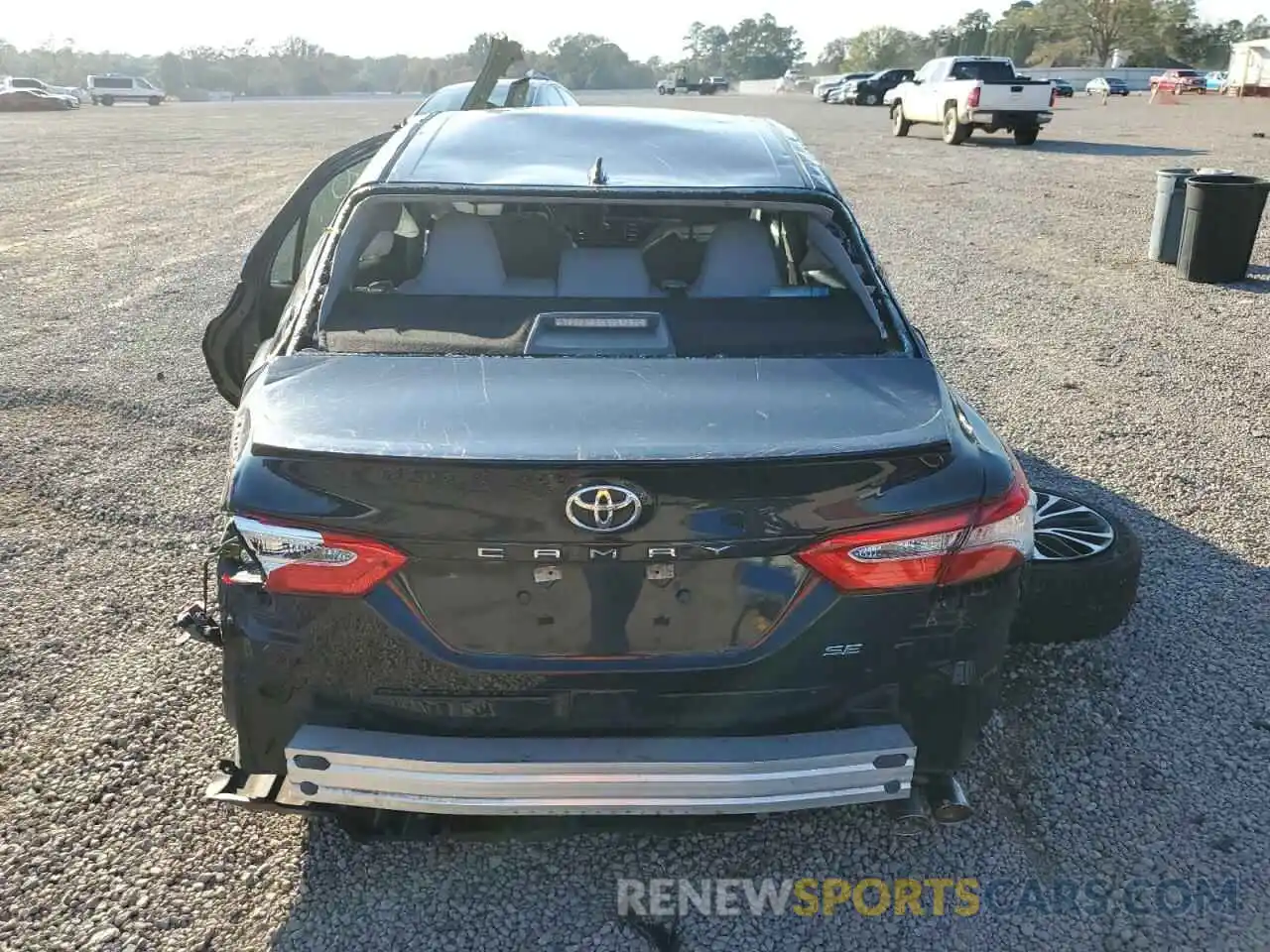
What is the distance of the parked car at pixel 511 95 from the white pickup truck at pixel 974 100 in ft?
40.1

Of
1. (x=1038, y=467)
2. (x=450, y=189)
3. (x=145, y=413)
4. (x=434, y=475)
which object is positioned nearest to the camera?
(x=434, y=475)

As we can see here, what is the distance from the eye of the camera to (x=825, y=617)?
2303 mm

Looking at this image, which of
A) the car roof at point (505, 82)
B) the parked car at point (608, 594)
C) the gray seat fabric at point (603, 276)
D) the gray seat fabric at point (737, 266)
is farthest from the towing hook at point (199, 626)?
the car roof at point (505, 82)

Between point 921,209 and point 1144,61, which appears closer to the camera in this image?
point 921,209

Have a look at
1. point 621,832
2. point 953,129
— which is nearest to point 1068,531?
point 621,832

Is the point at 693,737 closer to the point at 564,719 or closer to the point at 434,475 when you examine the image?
the point at 564,719

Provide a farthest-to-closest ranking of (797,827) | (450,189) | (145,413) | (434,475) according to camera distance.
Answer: (145,413)
(450,189)
(797,827)
(434,475)

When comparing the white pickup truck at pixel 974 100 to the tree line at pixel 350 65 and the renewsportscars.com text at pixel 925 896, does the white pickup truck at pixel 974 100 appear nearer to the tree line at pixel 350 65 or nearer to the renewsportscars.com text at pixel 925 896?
the renewsportscars.com text at pixel 925 896

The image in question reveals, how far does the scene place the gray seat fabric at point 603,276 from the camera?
128 inches

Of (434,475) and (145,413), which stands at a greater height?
(434,475)

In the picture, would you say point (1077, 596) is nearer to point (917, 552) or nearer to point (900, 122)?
point (917, 552)

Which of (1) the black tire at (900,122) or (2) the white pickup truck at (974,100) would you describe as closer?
(2) the white pickup truck at (974,100)

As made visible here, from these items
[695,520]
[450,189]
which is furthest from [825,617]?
[450,189]

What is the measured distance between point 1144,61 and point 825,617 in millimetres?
103021
